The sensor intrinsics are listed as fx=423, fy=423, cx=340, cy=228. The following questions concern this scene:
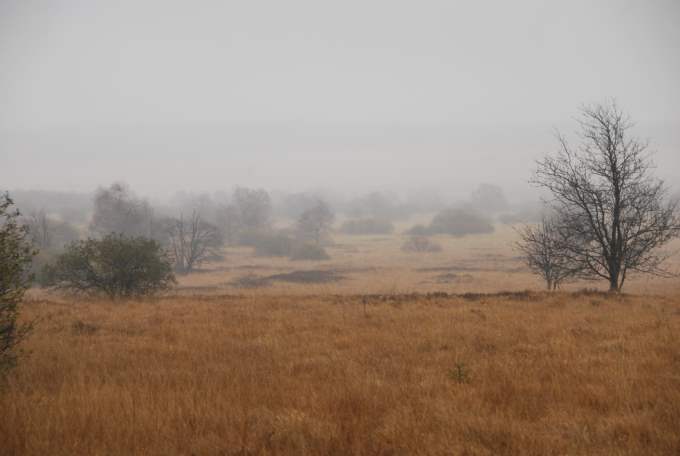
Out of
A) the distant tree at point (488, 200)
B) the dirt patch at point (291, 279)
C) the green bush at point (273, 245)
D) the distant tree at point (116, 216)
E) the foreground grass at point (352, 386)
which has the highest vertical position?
the distant tree at point (488, 200)

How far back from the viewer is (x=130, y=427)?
182 inches

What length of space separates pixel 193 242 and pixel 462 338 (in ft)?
154

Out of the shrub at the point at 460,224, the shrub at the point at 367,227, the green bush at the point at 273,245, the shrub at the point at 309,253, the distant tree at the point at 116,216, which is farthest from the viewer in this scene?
the shrub at the point at 367,227

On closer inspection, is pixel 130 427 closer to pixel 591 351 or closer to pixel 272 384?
pixel 272 384

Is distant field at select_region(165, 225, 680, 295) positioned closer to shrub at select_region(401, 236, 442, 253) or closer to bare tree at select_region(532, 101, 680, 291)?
shrub at select_region(401, 236, 442, 253)

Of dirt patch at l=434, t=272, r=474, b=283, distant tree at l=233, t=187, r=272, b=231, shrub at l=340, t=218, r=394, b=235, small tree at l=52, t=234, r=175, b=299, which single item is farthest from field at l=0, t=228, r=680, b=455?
shrub at l=340, t=218, r=394, b=235

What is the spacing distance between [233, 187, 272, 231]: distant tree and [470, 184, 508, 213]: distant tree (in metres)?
80.6

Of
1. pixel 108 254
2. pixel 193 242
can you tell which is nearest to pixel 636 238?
pixel 108 254

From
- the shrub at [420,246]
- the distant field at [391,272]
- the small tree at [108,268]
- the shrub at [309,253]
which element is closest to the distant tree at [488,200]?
the distant field at [391,272]

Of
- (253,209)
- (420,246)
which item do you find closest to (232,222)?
(253,209)

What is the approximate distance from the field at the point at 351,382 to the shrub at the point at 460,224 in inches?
3177

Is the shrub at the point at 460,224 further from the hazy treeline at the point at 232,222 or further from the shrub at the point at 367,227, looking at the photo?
the shrub at the point at 367,227

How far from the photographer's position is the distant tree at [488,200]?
145 metres

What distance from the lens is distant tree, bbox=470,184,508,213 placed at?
476ft
